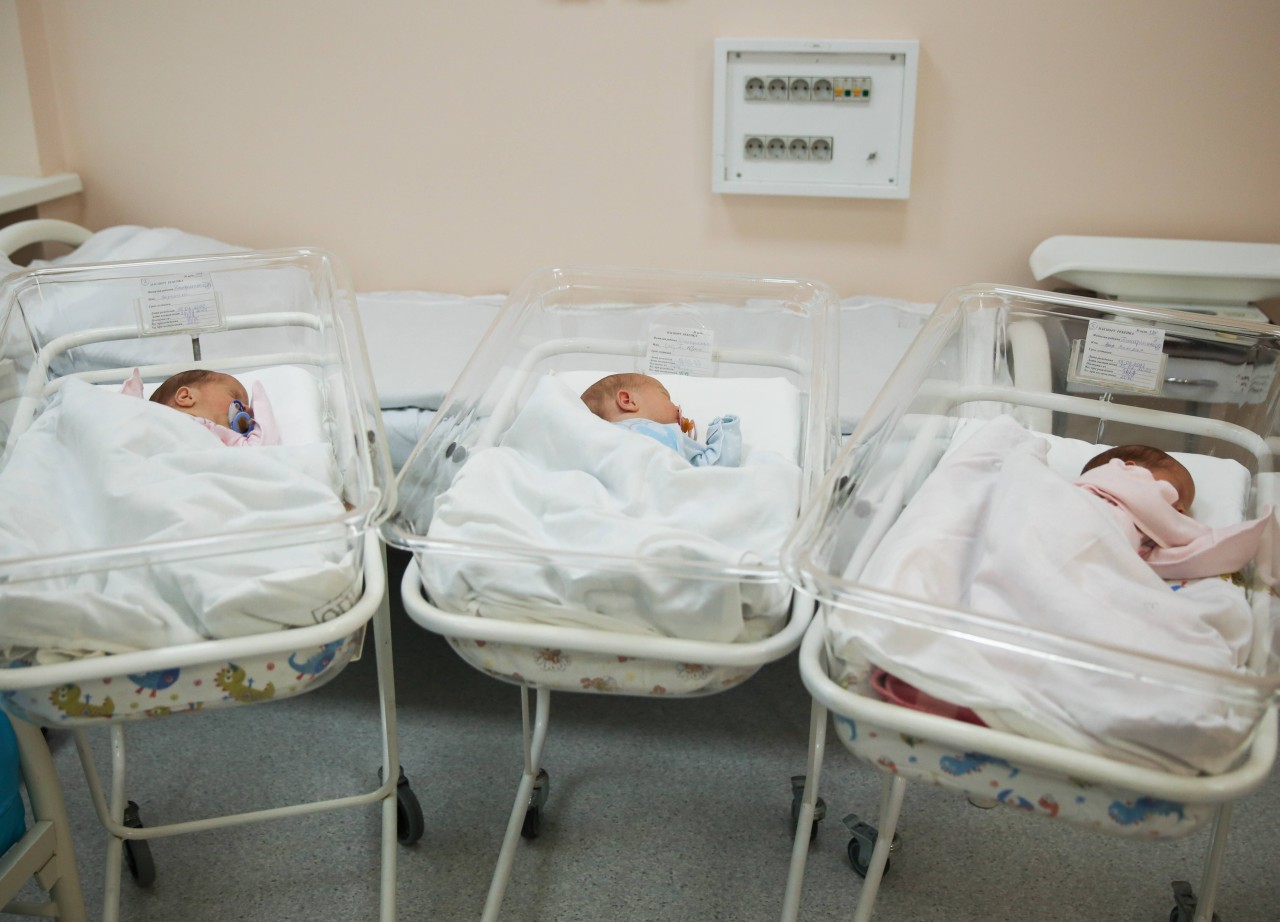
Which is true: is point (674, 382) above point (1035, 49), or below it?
below

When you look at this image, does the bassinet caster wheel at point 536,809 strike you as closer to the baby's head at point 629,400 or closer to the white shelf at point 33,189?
the baby's head at point 629,400

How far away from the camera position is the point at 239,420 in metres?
1.57

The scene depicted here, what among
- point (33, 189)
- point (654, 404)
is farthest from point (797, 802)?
point (33, 189)

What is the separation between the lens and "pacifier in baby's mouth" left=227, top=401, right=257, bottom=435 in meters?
1.56

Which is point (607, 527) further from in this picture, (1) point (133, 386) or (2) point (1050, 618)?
(1) point (133, 386)

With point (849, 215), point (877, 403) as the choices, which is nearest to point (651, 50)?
point (849, 215)

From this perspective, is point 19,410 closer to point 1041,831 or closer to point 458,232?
point 458,232

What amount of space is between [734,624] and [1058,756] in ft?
1.03

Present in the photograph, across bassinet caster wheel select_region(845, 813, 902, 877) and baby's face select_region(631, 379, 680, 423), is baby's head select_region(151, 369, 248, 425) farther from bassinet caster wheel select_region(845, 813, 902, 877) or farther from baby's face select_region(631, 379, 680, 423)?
bassinet caster wheel select_region(845, 813, 902, 877)

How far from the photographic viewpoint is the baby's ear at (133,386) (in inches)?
61.8

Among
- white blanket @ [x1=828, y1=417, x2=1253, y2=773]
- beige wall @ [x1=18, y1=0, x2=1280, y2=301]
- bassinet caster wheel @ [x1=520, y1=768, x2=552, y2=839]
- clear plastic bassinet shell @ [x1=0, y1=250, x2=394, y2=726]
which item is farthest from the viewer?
beige wall @ [x1=18, y1=0, x2=1280, y2=301]

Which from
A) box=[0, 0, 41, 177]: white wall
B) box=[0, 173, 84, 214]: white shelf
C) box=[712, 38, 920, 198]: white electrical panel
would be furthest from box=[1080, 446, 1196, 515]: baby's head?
box=[0, 0, 41, 177]: white wall

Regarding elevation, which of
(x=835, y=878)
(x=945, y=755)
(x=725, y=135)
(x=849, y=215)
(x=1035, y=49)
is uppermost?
(x=1035, y=49)

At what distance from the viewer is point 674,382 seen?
1674 mm
